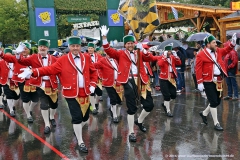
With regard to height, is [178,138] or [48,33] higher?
[48,33]

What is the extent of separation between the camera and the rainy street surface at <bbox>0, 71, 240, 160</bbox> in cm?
538

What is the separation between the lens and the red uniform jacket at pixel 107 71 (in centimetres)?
823

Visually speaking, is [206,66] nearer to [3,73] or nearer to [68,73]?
[68,73]

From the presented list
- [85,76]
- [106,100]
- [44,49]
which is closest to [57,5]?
[106,100]

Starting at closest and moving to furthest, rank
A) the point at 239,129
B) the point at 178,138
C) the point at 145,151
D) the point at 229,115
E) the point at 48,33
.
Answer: the point at 145,151 → the point at 178,138 → the point at 239,129 → the point at 229,115 → the point at 48,33

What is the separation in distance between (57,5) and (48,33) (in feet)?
7.37

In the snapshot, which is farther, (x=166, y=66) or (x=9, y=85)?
(x=9, y=85)

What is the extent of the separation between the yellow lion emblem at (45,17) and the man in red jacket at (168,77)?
16.4 meters

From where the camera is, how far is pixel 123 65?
623cm

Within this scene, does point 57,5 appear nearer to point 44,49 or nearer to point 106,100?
point 106,100

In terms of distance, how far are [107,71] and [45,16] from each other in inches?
636

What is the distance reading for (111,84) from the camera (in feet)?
26.9

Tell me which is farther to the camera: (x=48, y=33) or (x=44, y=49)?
(x=48, y=33)

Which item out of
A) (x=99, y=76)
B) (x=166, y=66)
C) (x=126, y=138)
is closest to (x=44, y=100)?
(x=126, y=138)
